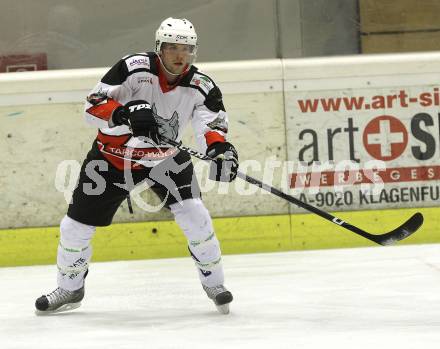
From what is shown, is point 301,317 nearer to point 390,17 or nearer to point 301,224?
point 301,224

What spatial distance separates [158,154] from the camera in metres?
4.43

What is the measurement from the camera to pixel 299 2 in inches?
251

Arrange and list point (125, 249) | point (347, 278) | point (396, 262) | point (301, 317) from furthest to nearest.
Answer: point (125, 249) < point (396, 262) < point (347, 278) < point (301, 317)

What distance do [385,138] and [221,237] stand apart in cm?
113

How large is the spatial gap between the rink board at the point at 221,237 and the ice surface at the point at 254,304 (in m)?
0.10

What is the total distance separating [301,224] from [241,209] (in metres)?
0.36

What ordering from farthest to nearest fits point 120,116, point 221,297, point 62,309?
1. point 62,309
2. point 221,297
3. point 120,116

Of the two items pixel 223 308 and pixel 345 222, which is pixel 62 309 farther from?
pixel 345 222

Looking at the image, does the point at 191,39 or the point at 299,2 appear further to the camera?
the point at 299,2

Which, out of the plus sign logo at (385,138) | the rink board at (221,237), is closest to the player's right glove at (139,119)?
the rink board at (221,237)

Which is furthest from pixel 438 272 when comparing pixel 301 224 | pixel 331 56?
pixel 331 56

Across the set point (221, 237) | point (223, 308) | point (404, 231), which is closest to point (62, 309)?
point (223, 308)

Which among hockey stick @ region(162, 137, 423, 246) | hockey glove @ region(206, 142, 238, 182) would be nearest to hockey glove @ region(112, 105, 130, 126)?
hockey stick @ region(162, 137, 423, 246)

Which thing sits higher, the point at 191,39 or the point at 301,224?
the point at 191,39
